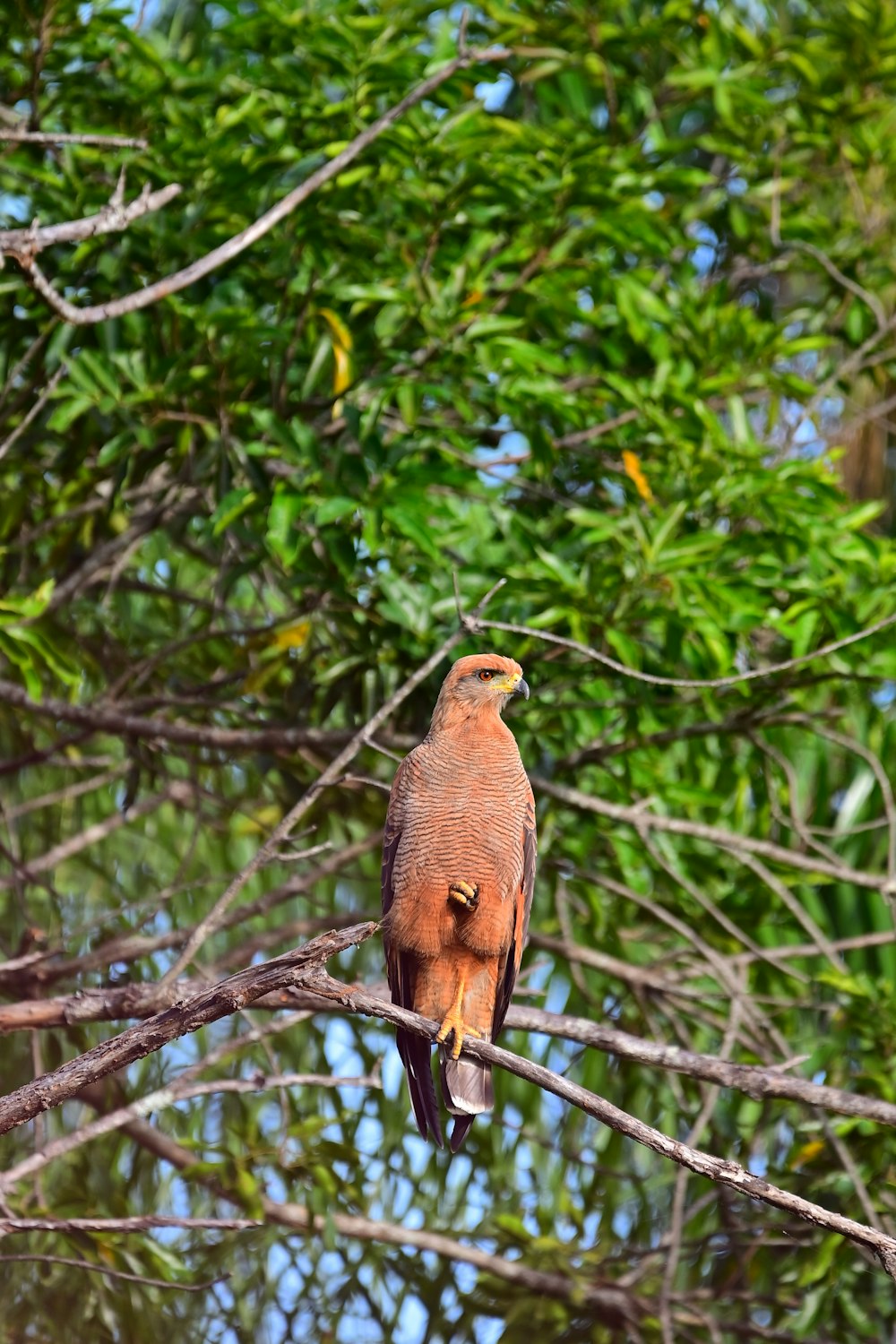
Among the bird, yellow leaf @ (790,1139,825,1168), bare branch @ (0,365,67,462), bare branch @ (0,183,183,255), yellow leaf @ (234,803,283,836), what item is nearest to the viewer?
bare branch @ (0,183,183,255)

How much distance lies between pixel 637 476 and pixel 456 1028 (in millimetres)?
2143

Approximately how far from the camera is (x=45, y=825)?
622cm

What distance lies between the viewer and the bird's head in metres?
4.45

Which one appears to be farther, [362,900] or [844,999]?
[362,900]

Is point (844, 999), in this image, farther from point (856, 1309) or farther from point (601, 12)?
point (601, 12)

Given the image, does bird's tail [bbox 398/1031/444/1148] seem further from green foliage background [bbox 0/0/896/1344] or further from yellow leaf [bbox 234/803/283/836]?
yellow leaf [bbox 234/803/283/836]

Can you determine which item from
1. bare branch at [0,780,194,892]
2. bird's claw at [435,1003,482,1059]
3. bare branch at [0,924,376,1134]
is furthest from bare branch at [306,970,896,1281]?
bare branch at [0,780,194,892]

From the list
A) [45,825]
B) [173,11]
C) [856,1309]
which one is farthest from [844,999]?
[173,11]

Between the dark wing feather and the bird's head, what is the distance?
25 centimetres

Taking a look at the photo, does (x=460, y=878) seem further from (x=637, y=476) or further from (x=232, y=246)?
(x=232, y=246)

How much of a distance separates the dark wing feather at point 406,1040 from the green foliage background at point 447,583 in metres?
0.67

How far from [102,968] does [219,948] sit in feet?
3.18

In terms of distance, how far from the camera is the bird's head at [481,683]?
175 inches

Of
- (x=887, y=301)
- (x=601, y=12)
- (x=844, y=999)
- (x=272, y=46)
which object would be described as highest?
(x=601, y=12)
